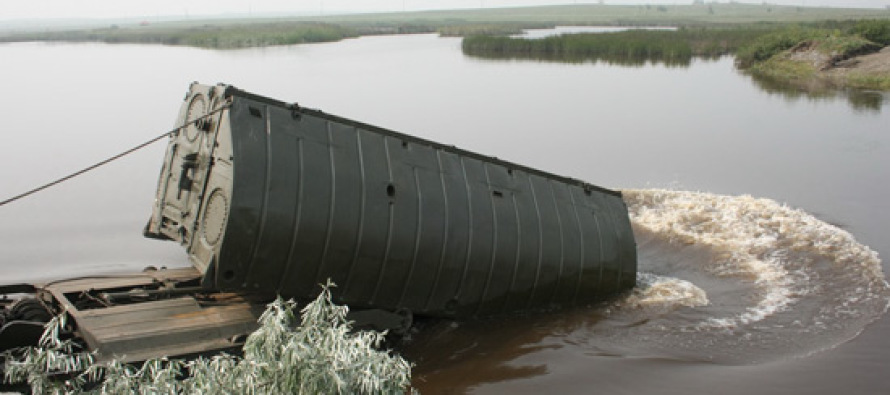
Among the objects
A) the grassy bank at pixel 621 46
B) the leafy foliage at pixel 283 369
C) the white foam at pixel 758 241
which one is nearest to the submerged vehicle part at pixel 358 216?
the leafy foliage at pixel 283 369

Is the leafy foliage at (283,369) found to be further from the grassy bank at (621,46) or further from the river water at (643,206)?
the grassy bank at (621,46)

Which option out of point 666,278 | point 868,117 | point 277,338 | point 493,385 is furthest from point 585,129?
point 277,338

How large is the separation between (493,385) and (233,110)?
461cm

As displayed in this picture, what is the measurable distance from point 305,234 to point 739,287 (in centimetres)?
784

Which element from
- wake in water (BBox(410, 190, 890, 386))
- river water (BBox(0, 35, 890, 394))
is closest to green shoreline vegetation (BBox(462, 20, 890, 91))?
river water (BBox(0, 35, 890, 394))

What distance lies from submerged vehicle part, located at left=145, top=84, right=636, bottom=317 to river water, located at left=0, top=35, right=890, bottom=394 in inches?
36.5

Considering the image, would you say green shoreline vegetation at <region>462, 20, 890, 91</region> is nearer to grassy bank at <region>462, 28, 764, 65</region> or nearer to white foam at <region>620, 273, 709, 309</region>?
grassy bank at <region>462, 28, 764, 65</region>

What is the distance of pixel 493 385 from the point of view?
414 inches

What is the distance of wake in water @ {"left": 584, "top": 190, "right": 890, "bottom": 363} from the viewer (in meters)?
11.8

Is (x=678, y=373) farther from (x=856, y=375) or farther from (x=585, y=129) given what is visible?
(x=585, y=129)

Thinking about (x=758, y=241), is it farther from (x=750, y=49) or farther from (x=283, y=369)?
(x=750, y=49)

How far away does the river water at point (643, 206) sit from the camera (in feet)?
36.7

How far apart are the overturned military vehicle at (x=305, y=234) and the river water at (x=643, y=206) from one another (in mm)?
1115

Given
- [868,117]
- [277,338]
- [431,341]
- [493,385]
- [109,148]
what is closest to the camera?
[277,338]
